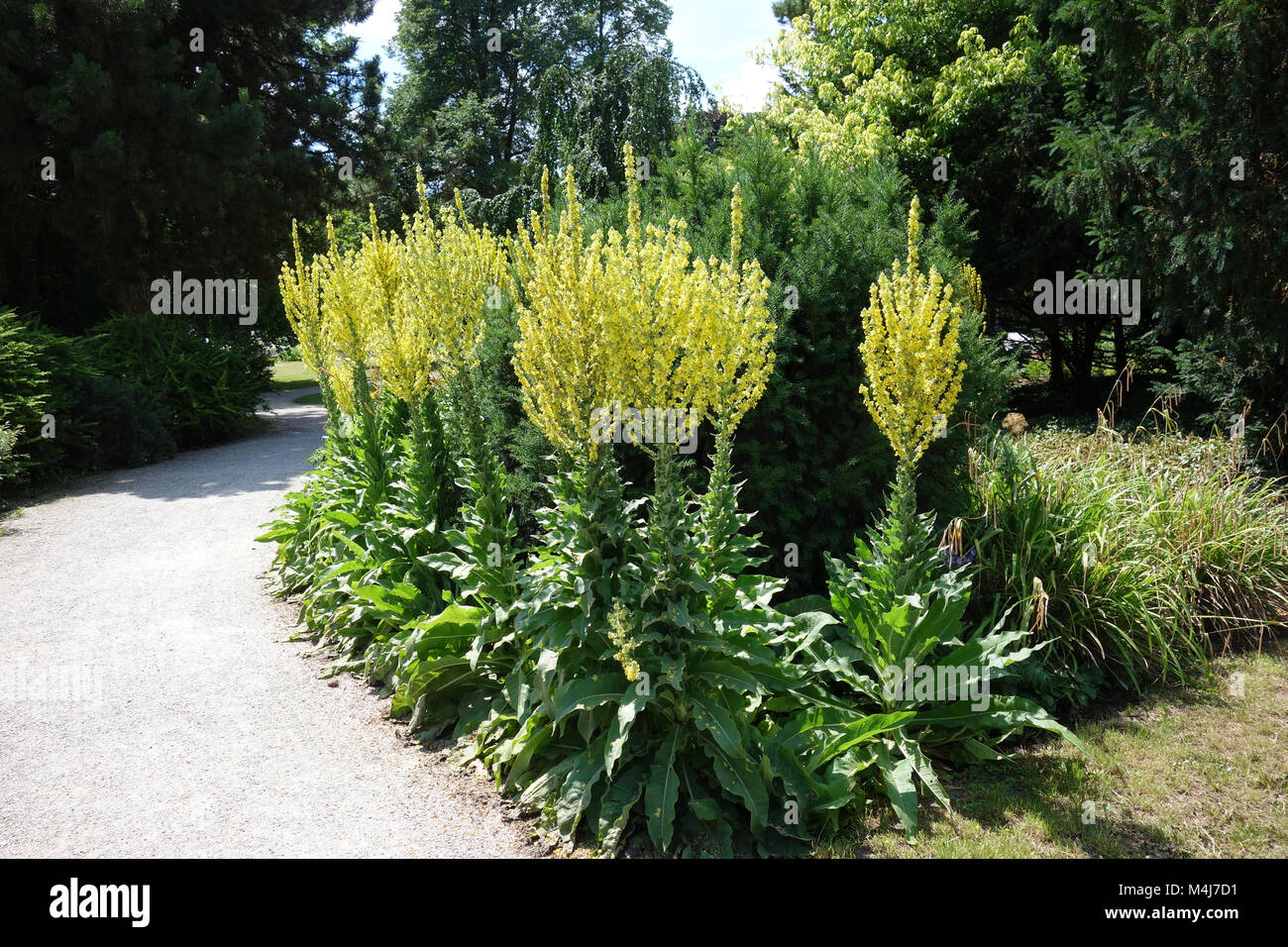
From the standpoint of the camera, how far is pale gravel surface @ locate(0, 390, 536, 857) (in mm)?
3760

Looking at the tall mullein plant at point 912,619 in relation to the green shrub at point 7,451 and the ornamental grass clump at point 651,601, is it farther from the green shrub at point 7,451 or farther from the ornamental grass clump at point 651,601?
the green shrub at point 7,451

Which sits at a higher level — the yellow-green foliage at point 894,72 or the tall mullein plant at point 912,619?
the yellow-green foliage at point 894,72

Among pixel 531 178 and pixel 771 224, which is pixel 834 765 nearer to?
pixel 771 224

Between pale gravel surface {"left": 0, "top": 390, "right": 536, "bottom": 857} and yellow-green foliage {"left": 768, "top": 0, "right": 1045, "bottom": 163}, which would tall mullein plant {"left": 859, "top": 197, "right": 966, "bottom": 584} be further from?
yellow-green foliage {"left": 768, "top": 0, "right": 1045, "bottom": 163}

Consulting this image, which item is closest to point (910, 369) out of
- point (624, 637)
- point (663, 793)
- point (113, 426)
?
point (624, 637)

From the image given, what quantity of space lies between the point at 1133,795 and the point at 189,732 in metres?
4.93

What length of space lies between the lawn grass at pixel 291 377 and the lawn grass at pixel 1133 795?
19256 millimetres

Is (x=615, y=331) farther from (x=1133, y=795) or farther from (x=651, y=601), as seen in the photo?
(x=1133, y=795)

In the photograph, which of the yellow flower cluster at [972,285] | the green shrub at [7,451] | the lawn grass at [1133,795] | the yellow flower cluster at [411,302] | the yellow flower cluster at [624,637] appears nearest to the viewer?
the yellow flower cluster at [624,637]

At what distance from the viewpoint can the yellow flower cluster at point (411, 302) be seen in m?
5.28

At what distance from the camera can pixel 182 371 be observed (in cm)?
1387

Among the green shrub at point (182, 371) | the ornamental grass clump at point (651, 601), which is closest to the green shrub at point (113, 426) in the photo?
the green shrub at point (182, 371)

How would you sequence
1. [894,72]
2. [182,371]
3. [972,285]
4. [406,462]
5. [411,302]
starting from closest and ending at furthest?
1. [411,302]
2. [406,462]
3. [972,285]
4. [182,371]
5. [894,72]

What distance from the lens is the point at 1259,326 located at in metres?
8.11
